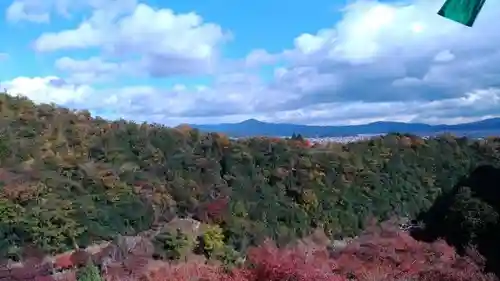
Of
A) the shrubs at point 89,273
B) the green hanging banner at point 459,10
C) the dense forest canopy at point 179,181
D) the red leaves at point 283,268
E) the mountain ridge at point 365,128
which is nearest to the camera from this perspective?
the green hanging banner at point 459,10

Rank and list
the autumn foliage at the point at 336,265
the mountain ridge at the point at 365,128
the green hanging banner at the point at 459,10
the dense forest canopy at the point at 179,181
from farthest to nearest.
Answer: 1. the mountain ridge at the point at 365,128
2. the dense forest canopy at the point at 179,181
3. the autumn foliage at the point at 336,265
4. the green hanging banner at the point at 459,10

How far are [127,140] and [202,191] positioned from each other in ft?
5.67

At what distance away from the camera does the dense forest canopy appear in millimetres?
10766

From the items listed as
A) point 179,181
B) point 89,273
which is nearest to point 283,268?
point 89,273

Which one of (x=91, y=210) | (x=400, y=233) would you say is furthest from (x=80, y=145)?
(x=400, y=233)

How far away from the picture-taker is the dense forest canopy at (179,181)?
424 inches

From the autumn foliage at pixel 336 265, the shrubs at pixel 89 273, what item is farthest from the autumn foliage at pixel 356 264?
the shrubs at pixel 89 273

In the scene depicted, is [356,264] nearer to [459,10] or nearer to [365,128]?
[459,10]

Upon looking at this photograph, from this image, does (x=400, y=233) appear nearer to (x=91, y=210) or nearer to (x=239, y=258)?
(x=239, y=258)

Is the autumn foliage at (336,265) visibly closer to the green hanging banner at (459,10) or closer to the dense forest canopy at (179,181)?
the dense forest canopy at (179,181)

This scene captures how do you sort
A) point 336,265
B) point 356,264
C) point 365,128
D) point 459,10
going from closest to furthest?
point 459,10
point 336,265
point 356,264
point 365,128

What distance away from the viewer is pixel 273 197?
46.1 ft

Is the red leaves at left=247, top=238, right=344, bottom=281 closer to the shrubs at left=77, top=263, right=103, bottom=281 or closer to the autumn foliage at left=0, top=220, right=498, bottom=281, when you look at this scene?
the autumn foliage at left=0, top=220, right=498, bottom=281

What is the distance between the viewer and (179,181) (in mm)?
13086
